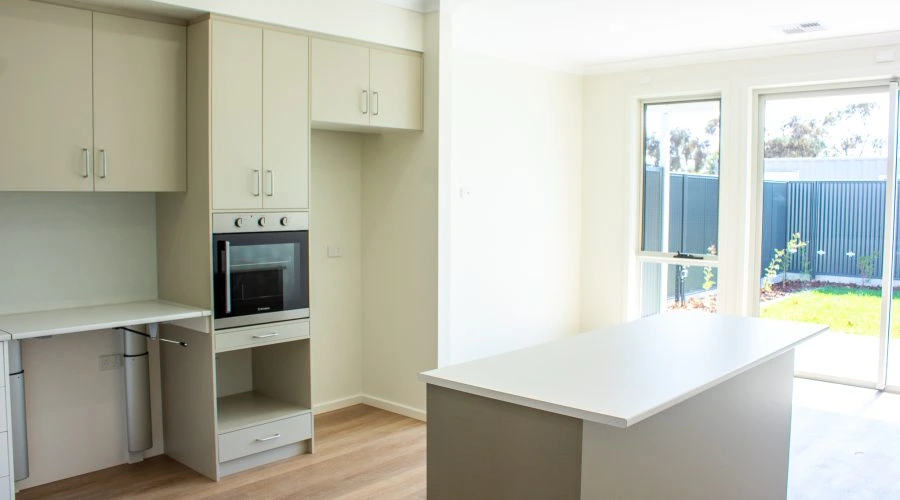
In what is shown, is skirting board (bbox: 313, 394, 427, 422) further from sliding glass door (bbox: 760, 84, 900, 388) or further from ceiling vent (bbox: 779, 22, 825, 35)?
ceiling vent (bbox: 779, 22, 825, 35)

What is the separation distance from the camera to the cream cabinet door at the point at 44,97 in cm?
333

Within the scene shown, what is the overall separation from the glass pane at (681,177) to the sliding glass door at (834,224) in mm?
415

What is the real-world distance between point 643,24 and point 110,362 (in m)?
3.89

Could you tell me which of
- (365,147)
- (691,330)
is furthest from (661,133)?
(691,330)

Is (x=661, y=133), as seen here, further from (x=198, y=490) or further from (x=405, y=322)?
(x=198, y=490)

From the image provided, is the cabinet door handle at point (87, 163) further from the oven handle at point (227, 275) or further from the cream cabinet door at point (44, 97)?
the oven handle at point (227, 275)

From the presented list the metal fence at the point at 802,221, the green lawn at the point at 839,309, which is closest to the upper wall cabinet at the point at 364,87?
the metal fence at the point at 802,221

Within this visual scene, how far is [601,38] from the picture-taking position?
5.60 m

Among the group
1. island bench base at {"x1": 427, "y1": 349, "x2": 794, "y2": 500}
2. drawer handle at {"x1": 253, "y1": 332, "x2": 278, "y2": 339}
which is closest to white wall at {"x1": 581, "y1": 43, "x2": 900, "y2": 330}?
island bench base at {"x1": 427, "y1": 349, "x2": 794, "y2": 500}

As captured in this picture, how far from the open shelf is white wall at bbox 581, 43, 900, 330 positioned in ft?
11.2

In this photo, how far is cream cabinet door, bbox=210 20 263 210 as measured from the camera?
381cm

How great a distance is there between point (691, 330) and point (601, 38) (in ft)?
9.12

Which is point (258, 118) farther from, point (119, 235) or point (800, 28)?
point (800, 28)

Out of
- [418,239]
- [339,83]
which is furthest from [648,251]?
[339,83]
